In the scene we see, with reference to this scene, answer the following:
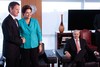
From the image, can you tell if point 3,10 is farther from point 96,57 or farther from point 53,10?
point 96,57

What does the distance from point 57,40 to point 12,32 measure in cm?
285

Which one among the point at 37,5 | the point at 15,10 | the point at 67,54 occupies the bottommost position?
the point at 67,54

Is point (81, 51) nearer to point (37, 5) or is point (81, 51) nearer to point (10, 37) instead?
point (10, 37)

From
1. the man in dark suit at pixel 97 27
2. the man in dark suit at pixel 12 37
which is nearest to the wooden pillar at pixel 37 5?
the man in dark suit at pixel 97 27

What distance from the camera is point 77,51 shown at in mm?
4098

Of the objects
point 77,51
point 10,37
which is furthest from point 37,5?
point 10,37

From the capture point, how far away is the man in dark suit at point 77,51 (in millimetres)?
3986

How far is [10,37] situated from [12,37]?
29 mm

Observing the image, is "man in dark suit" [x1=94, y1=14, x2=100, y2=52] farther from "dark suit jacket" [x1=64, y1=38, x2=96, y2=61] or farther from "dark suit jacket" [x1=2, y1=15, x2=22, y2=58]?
"dark suit jacket" [x1=2, y1=15, x2=22, y2=58]

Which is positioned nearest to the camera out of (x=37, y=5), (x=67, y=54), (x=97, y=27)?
(x=67, y=54)

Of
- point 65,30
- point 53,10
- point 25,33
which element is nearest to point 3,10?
point 53,10

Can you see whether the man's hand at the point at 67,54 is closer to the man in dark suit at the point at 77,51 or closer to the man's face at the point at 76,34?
the man in dark suit at the point at 77,51

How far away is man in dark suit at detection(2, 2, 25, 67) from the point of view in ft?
9.80

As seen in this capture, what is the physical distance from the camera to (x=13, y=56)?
310 cm
